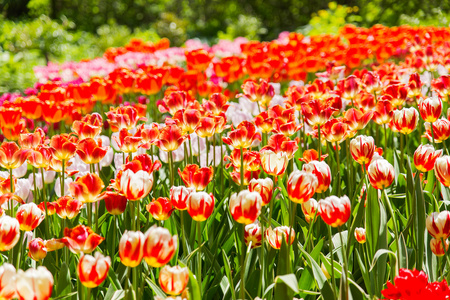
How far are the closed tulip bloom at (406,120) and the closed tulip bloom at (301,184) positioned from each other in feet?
2.58

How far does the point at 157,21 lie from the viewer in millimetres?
14742

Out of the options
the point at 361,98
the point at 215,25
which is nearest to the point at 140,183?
the point at 361,98

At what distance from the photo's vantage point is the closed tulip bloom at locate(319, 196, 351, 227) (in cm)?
120

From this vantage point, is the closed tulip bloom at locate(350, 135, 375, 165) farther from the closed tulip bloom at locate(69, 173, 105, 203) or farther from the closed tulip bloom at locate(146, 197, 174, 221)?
the closed tulip bloom at locate(69, 173, 105, 203)

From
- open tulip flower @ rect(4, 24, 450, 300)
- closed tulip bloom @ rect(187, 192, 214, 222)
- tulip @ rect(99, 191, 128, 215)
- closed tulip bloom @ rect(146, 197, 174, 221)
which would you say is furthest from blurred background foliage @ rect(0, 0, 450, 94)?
closed tulip bloom @ rect(187, 192, 214, 222)

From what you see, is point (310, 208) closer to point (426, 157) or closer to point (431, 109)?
point (426, 157)

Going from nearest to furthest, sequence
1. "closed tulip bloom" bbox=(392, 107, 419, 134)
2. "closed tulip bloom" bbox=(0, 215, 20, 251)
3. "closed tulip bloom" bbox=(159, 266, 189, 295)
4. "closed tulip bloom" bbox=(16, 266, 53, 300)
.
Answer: "closed tulip bloom" bbox=(16, 266, 53, 300) < "closed tulip bloom" bbox=(159, 266, 189, 295) < "closed tulip bloom" bbox=(0, 215, 20, 251) < "closed tulip bloom" bbox=(392, 107, 419, 134)

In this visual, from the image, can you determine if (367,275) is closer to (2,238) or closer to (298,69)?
(2,238)

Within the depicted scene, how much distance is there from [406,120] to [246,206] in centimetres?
94

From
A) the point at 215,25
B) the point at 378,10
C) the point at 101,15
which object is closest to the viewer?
the point at 378,10

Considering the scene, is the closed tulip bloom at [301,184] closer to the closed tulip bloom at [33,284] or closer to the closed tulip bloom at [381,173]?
the closed tulip bloom at [381,173]

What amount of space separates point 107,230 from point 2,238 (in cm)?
73

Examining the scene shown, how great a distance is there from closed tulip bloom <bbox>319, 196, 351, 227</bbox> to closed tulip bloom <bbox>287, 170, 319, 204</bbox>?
0.06 metres

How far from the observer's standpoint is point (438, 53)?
370 centimetres
